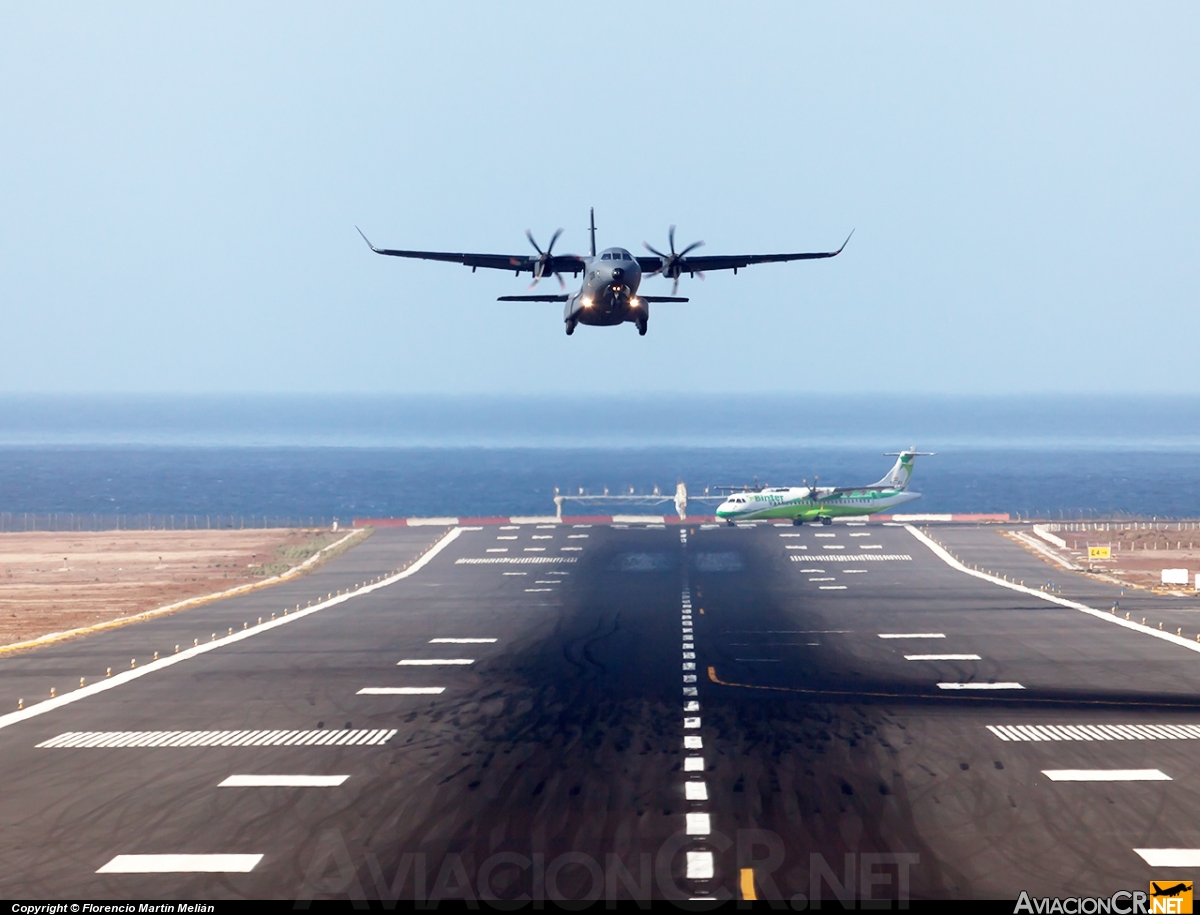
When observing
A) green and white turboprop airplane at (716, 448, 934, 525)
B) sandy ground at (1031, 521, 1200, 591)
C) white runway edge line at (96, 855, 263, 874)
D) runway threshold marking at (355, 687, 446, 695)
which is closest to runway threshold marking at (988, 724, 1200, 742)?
runway threshold marking at (355, 687, 446, 695)

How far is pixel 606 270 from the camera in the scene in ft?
162

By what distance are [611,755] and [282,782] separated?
8.83 meters

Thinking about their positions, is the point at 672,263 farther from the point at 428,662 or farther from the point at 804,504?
the point at 804,504

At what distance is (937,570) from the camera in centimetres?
7731

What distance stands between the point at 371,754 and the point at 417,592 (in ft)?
122

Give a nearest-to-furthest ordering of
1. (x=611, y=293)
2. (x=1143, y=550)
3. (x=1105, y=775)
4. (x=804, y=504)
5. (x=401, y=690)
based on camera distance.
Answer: (x=1105, y=775), (x=401, y=690), (x=611, y=293), (x=1143, y=550), (x=804, y=504)

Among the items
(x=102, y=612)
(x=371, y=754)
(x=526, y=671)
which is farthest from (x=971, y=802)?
(x=102, y=612)

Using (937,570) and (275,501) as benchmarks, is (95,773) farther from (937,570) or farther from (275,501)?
(275,501)

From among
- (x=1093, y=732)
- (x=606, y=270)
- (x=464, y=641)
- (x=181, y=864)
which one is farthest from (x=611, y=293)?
(x=181, y=864)

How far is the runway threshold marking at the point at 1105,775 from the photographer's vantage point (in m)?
28.7

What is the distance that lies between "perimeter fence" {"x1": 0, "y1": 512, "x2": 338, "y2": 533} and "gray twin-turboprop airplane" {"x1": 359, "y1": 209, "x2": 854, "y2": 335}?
252 ft

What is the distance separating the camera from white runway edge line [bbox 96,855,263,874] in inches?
893

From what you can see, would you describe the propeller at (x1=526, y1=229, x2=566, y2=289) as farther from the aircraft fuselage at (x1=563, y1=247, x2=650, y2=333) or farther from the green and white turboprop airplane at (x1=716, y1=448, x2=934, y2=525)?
the green and white turboprop airplane at (x1=716, y1=448, x2=934, y2=525)

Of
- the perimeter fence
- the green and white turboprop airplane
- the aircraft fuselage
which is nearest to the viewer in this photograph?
the aircraft fuselage
